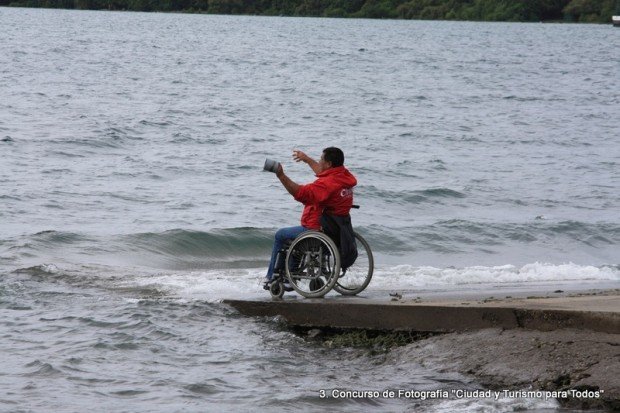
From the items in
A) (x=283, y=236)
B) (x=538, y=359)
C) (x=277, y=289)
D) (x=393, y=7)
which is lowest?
(x=277, y=289)

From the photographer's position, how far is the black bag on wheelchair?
10.1 m

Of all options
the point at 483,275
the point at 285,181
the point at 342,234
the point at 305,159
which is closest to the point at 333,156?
the point at 305,159

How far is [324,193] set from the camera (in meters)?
9.87

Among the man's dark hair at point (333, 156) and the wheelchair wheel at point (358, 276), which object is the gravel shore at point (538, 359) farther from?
the man's dark hair at point (333, 156)

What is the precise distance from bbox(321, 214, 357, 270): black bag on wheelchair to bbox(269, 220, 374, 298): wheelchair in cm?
12

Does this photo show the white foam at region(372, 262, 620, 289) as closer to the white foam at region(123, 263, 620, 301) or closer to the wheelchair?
the white foam at region(123, 263, 620, 301)

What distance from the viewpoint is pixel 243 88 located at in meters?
47.7

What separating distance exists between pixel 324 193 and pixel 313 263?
69 centimetres

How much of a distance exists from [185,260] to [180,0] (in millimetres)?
141381

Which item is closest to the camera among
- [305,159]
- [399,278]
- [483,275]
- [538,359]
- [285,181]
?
[538,359]

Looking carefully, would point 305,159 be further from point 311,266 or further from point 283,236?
point 311,266

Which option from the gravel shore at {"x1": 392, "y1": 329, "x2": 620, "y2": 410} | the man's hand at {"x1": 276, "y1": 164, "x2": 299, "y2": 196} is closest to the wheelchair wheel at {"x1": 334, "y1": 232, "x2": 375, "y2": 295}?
the man's hand at {"x1": 276, "y1": 164, "x2": 299, "y2": 196}

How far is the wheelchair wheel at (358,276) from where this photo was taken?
408 inches

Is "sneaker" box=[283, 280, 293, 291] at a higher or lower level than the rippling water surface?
higher
